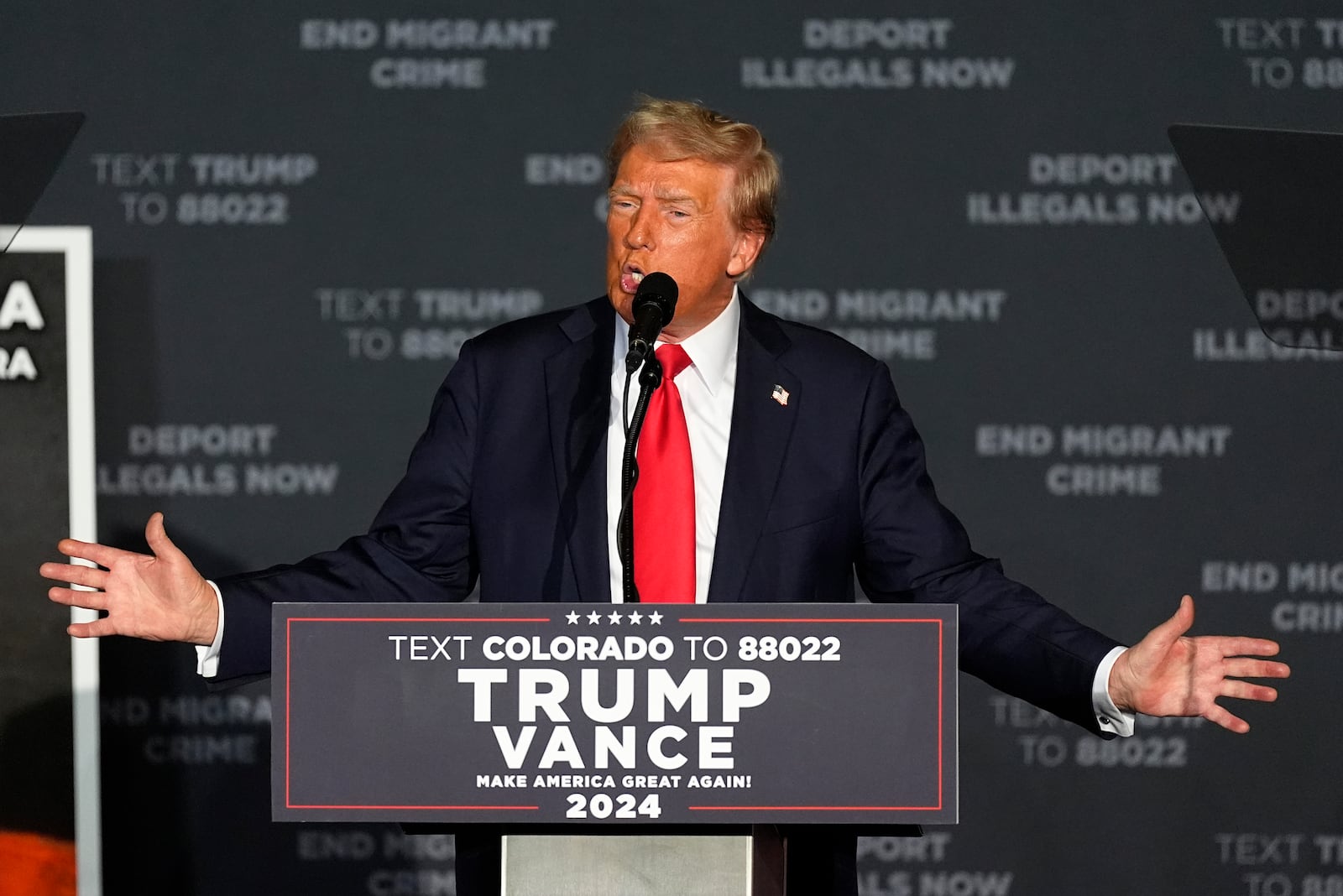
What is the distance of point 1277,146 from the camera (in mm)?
3191

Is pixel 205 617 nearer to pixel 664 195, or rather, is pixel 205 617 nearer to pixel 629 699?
pixel 629 699

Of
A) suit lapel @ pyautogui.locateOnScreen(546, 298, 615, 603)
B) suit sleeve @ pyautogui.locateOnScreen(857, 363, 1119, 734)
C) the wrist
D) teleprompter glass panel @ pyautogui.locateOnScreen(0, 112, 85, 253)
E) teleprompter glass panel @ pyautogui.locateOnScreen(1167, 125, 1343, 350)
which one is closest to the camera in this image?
the wrist

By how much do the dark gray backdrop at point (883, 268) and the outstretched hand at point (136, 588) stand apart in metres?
1.87

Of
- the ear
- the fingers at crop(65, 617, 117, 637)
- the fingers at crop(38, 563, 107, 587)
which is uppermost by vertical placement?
the ear

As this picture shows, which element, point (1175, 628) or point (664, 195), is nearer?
point (1175, 628)

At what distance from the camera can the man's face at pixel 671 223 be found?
2.21 m

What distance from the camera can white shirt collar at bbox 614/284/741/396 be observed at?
2.32 meters

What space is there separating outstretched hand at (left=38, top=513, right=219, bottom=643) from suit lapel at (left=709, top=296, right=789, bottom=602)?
684 millimetres

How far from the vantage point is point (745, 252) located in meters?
2.35

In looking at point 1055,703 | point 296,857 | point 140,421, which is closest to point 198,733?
point 296,857

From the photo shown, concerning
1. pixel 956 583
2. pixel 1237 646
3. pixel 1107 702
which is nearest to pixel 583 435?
pixel 956 583

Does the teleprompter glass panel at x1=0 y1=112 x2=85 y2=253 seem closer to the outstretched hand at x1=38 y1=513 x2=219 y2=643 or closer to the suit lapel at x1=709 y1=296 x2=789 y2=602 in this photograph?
the outstretched hand at x1=38 y1=513 x2=219 y2=643

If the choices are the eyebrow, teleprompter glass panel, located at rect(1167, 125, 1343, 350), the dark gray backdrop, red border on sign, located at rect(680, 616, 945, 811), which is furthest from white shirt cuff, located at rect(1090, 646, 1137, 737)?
the dark gray backdrop

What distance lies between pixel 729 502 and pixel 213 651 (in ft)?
2.29
